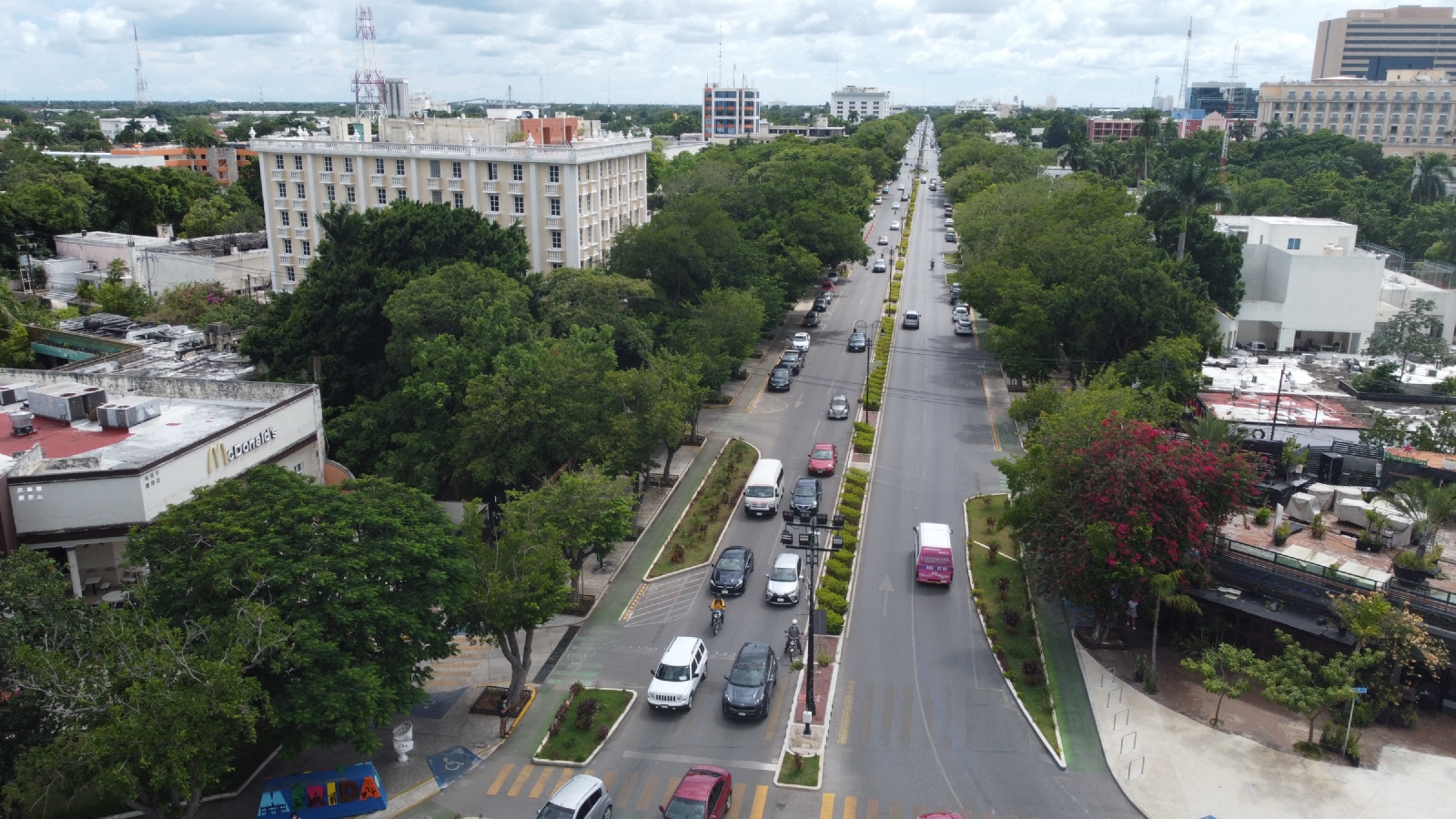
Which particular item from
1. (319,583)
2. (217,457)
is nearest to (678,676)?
(319,583)

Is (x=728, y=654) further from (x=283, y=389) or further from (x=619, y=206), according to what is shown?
(x=619, y=206)

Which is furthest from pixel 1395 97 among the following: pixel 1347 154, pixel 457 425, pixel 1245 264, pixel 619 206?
pixel 457 425

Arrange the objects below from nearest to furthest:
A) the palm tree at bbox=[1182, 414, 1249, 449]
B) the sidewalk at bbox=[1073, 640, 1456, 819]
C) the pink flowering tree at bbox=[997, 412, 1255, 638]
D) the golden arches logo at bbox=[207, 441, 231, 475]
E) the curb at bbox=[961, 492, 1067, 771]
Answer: the sidewalk at bbox=[1073, 640, 1456, 819] → the curb at bbox=[961, 492, 1067, 771] → the pink flowering tree at bbox=[997, 412, 1255, 638] → the golden arches logo at bbox=[207, 441, 231, 475] → the palm tree at bbox=[1182, 414, 1249, 449]

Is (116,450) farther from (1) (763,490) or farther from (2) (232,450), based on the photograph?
(1) (763,490)

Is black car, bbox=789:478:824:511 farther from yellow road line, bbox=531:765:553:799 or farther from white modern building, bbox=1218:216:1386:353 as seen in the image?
white modern building, bbox=1218:216:1386:353

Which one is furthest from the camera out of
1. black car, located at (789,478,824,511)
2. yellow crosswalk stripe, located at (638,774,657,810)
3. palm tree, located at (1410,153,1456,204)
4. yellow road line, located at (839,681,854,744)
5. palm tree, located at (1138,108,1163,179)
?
palm tree, located at (1138,108,1163,179)

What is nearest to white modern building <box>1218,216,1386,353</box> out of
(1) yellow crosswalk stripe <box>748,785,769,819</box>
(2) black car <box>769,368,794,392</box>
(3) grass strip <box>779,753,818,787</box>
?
(2) black car <box>769,368,794,392</box>
